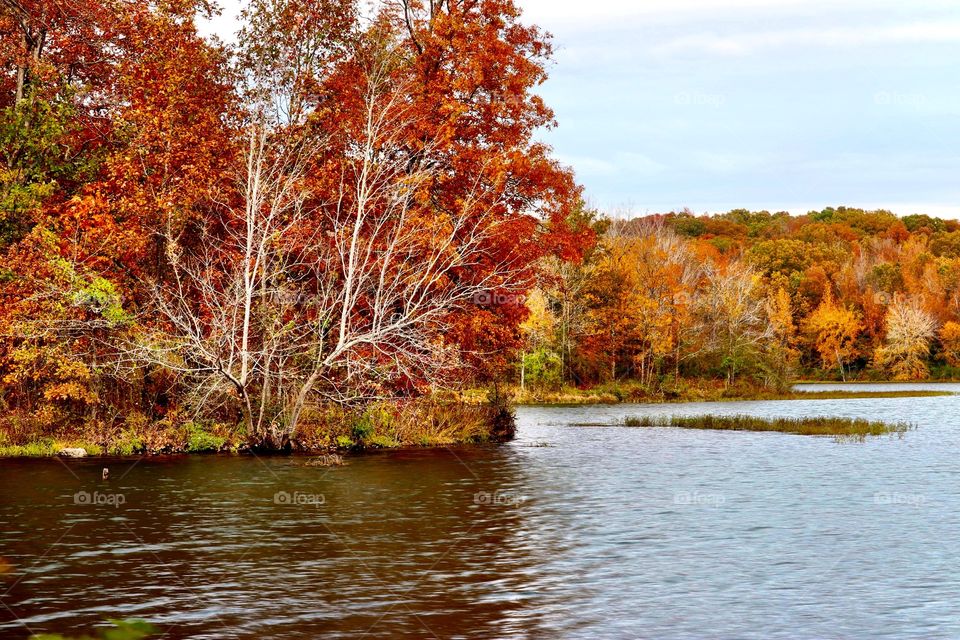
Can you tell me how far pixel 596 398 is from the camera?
69.2 meters

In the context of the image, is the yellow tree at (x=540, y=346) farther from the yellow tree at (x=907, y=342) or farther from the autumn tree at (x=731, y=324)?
the yellow tree at (x=907, y=342)

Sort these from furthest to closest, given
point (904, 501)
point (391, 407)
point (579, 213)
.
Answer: point (579, 213), point (391, 407), point (904, 501)

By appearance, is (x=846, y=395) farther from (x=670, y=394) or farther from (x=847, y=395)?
(x=670, y=394)

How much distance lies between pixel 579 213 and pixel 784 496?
178ft

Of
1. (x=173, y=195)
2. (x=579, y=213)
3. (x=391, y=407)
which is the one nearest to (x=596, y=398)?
(x=579, y=213)

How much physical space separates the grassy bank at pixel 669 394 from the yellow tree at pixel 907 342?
123 feet

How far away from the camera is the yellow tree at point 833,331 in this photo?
377ft

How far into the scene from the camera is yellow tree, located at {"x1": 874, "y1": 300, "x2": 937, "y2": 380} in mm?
112250

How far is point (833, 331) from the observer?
116 metres

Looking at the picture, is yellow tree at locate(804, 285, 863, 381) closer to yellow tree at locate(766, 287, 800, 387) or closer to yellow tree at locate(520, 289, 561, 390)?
yellow tree at locate(766, 287, 800, 387)

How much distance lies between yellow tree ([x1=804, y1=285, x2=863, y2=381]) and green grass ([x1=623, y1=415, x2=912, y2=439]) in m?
71.0

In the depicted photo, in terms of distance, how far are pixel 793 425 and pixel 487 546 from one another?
28.3 meters

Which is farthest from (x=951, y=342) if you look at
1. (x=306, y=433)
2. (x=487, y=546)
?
(x=487, y=546)

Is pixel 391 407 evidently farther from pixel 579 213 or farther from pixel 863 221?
pixel 863 221
